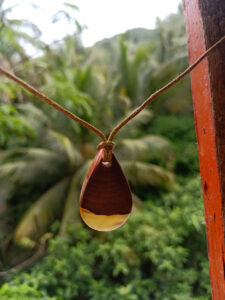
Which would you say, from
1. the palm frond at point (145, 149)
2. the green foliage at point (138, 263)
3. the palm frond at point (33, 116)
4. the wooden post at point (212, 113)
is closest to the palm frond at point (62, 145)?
the palm frond at point (33, 116)

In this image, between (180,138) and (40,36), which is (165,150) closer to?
(180,138)

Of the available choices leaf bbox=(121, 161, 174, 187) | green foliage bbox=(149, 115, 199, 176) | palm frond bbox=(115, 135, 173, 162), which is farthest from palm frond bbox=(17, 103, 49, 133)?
green foliage bbox=(149, 115, 199, 176)

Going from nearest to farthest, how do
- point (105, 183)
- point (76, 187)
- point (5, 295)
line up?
point (105, 183), point (5, 295), point (76, 187)

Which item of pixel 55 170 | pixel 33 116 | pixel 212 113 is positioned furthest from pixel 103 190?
pixel 55 170

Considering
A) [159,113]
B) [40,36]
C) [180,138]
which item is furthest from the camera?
[159,113]

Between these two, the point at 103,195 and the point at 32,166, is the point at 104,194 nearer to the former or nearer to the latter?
the point at 103,195

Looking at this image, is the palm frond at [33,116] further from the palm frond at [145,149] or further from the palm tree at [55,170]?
→ the palm frond at [145,149]

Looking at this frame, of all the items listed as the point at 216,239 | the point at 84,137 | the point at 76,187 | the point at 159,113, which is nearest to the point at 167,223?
the point at 76,187
